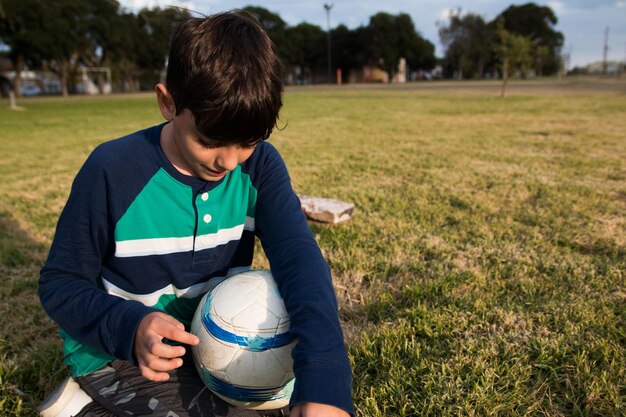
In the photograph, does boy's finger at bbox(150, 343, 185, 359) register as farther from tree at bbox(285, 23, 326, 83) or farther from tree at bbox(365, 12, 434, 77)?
tree at bbox(285, 23, 326, 83)

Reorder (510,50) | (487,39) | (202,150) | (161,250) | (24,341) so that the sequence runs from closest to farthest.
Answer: (202,150)
(161,250)
(24,341)
(510,50)
(487,39)

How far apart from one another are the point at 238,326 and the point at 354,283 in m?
1.43

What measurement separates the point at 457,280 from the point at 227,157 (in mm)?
1851

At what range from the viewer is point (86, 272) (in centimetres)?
157

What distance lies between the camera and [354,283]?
→ 113 inches

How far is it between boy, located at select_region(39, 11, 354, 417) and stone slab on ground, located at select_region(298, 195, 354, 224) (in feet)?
6.29

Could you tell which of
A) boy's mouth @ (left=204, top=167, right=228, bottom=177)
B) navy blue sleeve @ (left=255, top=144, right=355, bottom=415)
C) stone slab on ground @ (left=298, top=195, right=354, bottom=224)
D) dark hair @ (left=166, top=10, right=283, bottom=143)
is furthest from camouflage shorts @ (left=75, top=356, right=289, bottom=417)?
stone slab on ground @ (left=298, top=195, right=354, bottom=224)

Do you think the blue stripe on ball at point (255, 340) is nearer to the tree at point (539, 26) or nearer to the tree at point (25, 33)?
the tree at point (25, 33)

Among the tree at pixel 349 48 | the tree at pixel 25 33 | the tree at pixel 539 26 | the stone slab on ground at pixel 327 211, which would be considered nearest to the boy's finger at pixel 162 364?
the stone slab on ground at pixel 327 211

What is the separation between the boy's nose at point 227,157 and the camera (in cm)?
146

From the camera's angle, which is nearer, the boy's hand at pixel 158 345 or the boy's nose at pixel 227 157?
the boy's hand at pixel 158 345

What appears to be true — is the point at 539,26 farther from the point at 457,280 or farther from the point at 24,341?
the point at 24,341

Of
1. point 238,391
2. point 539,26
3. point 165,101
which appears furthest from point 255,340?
point 539,26

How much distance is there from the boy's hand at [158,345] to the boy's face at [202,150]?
50cm
